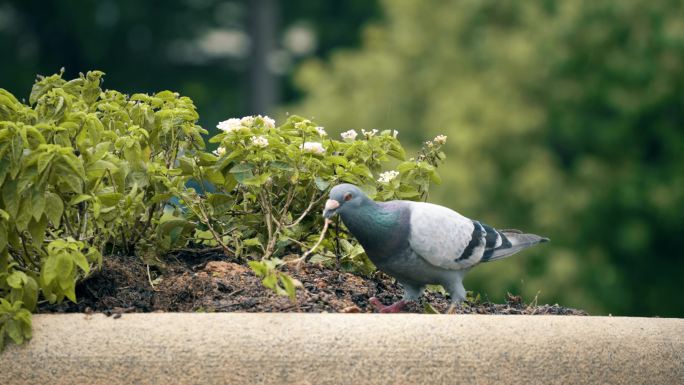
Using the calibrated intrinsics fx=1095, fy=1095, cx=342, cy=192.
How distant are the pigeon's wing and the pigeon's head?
10.2 inches

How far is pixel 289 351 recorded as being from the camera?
Answer: 325cm

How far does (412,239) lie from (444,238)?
15 cm

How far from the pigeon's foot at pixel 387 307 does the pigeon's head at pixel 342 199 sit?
46 cm

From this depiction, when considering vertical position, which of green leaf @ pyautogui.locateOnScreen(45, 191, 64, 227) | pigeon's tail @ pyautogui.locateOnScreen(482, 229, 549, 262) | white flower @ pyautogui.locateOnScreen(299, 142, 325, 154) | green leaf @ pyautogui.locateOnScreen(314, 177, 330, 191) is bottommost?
pigeon's tail @ pyautogui.locateOnScreen(482, 229, 549, 262)

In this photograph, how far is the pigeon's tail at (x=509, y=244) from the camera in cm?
434

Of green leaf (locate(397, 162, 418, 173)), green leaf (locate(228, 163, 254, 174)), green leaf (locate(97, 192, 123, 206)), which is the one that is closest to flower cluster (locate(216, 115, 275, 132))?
green leaf (locate(228, 163, 254, 174))

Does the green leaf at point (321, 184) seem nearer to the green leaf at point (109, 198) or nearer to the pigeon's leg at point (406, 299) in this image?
the pigeon's leg at point (406, 299)

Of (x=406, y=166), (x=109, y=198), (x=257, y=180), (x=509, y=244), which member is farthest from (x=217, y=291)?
(x=509, y=244)

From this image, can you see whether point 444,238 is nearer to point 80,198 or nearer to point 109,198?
point 109,198

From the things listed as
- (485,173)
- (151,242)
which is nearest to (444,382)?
(151,242)

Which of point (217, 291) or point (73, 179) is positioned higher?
point (73, 179)

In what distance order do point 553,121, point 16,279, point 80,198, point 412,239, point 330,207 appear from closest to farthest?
point 16,279
point 80,198
point 330,207
point 412,239
point 553,121

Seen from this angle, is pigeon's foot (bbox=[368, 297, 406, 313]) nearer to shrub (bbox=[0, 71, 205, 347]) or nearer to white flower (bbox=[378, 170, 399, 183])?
white flower (bbox=[378, 170, 399, 183])

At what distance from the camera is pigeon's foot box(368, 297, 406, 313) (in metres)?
4.14
